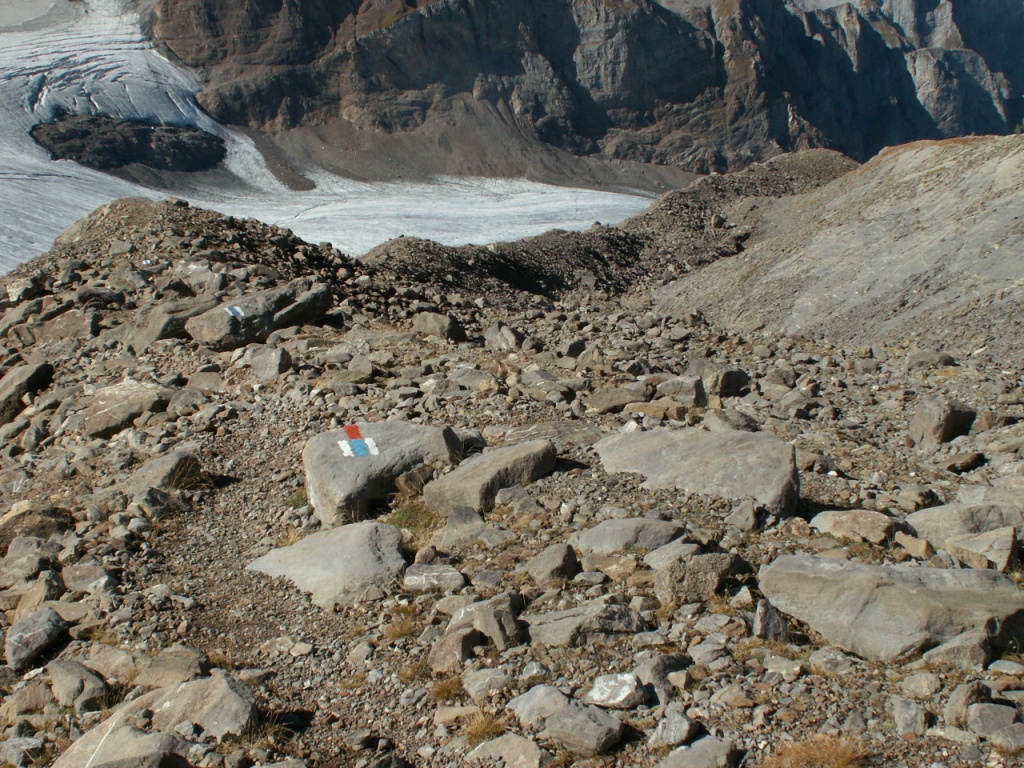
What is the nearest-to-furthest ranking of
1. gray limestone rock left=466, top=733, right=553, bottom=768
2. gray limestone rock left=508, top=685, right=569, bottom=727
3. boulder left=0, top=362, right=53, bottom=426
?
gray limestone rock left=466, top=733, right=553, bottom=768 → gray limestone rock left=508, top=685, right=569, bottom=727 → boulder left=0, top=362, right=53, bottom=426

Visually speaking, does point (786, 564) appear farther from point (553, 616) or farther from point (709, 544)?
point (553, 616)

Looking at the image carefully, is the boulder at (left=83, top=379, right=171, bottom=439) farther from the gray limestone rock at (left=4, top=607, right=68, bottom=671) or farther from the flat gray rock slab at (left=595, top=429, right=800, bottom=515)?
the flat gray rock slab at (left=595, top=429, right=800, bottom=515)

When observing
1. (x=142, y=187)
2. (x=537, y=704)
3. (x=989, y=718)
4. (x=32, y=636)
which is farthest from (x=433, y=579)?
(x=142, y=187)

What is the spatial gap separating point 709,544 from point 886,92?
11694cm

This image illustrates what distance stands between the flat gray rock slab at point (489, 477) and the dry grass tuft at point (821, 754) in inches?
108

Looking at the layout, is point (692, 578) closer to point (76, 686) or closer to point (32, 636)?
point (76, 686)

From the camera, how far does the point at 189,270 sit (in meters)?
11.8

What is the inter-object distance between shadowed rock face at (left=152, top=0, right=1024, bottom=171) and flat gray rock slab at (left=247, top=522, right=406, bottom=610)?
69794mm

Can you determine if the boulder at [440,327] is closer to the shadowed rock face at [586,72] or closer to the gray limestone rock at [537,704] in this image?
the gray limestone rock at [537,704]

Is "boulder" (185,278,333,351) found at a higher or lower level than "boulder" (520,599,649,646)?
higher

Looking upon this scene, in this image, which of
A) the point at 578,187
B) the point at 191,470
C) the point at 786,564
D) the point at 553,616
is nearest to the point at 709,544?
the point at 786,564

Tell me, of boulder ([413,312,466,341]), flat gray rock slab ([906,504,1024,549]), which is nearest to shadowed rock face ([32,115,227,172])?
boulder ([413,312,466,341])

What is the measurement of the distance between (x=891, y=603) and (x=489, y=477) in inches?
102

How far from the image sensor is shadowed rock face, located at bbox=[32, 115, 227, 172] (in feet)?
184
